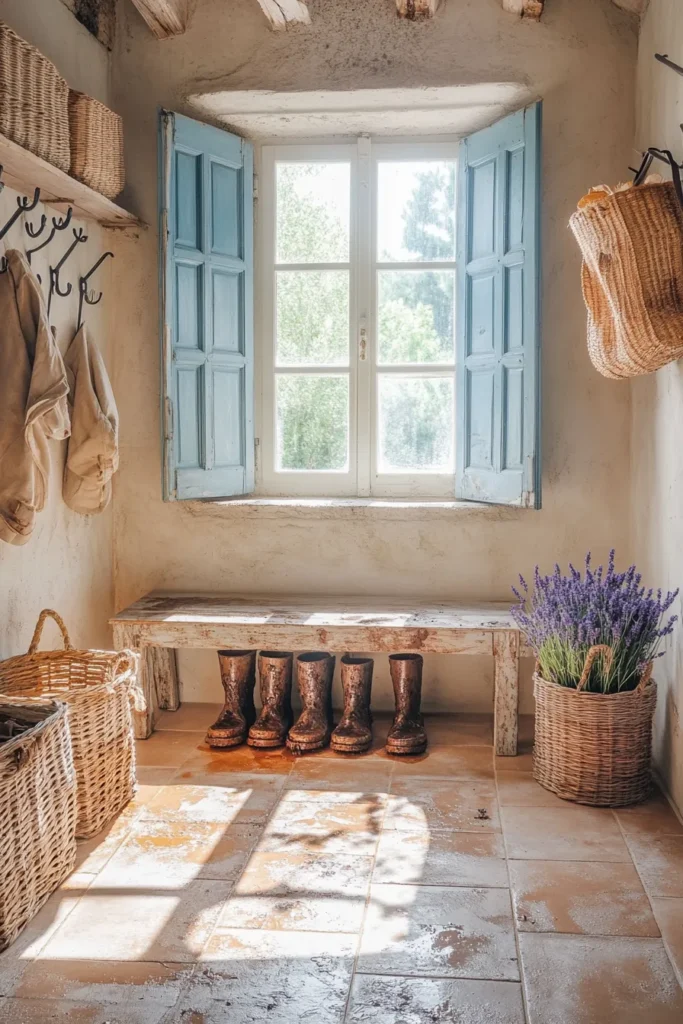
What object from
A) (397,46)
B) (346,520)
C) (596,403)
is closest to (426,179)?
(397,46)

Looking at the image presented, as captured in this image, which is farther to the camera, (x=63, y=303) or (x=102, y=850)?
(x=63, y=303)

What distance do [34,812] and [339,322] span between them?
105 inches

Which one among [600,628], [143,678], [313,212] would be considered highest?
[313,212]

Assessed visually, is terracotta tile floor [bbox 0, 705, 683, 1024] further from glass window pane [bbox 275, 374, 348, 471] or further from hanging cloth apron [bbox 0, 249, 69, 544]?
glass window pane [bbox 275, 374, 348, 471]

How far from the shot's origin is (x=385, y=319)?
4512 mm

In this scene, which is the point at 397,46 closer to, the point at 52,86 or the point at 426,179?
the point at 426,179

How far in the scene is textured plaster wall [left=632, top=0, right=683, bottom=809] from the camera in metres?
3.27

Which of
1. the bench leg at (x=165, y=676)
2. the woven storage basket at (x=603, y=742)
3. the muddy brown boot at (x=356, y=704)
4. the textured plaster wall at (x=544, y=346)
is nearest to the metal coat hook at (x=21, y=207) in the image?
the textured plaster wall at (x=544, y=346)

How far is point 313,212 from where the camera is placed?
14.8 ft

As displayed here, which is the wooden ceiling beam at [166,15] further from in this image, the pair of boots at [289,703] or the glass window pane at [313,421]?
the pair of boots at [289,703]

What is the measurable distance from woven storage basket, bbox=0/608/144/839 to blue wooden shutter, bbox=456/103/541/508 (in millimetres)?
1699

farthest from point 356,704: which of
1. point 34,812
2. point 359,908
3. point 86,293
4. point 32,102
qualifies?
point 32,102

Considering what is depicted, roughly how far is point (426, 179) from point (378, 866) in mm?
2992

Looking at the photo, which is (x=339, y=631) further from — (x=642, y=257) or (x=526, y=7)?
(x=526, y=7)
